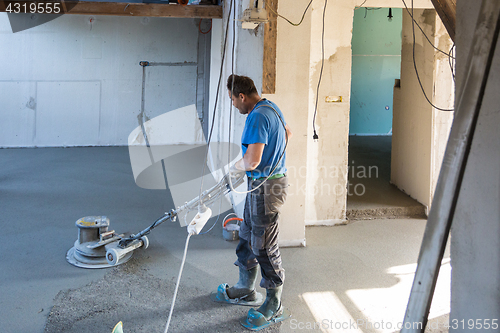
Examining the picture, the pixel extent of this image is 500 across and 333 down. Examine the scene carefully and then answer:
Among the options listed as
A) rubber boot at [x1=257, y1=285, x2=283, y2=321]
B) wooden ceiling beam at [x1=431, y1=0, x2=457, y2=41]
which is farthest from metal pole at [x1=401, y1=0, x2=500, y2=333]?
rubber boot at [x1=257, y1=285, x2=283, y2=321]

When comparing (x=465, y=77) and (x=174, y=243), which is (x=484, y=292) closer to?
(x=465, y=77)

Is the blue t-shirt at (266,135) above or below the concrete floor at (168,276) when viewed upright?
above

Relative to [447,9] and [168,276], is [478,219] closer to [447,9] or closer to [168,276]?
[447,9]

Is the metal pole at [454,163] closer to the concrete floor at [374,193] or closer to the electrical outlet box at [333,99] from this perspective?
the electrical outlet box at [333,99]

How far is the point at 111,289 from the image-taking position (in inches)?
134

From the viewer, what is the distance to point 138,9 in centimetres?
654

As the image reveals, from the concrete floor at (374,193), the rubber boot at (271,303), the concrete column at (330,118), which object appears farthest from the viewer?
the concrete floor at (374,193)

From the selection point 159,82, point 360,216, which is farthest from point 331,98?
point 159,82

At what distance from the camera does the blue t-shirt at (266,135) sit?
2775 millimetres

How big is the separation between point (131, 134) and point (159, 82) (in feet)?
4.00

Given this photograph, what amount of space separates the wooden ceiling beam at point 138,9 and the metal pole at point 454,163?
5.78 m

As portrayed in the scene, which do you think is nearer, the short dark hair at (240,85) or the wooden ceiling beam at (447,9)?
the wooden ceiling beam at (447,9)

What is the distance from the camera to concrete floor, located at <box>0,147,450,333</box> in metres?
3.01

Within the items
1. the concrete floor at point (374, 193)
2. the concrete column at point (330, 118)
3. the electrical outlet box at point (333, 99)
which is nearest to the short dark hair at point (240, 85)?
the concrete column at point (330, 118)
